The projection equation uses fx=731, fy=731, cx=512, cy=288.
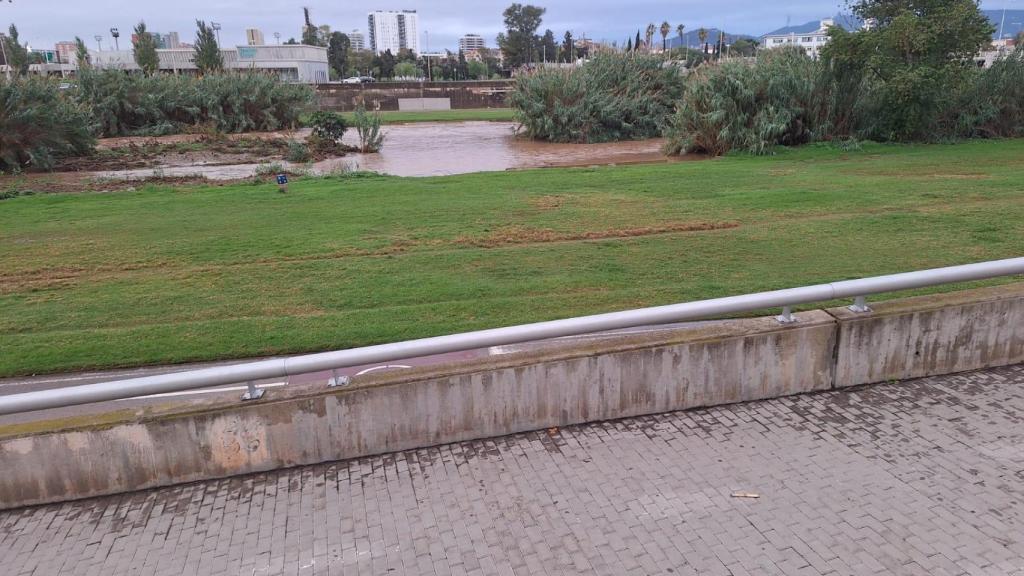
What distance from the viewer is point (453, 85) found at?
213 feet

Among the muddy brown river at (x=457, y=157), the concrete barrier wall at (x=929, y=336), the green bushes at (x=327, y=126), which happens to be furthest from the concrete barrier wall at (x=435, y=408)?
the green bushes at (x=327, y=126)

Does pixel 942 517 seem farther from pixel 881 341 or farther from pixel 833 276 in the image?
pixel 833 276

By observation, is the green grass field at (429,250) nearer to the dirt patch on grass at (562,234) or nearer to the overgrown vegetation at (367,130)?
the dirt patch on grass at (562,234)

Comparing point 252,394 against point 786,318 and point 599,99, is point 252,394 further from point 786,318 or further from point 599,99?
point 599,99

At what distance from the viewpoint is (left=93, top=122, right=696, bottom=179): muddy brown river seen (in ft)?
69.2

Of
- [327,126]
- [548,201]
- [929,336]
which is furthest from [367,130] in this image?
[929,336]

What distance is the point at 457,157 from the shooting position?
24281 millimetres

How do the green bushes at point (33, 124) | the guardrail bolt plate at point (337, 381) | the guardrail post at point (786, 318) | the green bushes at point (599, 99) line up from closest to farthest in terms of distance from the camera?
1. the guardrail bolt plate at point (337, 381)
2. the guardrail post at point (786, 318)
3. the green bushes at point (33, 124)
4. the green bushes at point (599, 99)

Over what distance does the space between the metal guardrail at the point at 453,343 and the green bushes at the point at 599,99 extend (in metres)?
23.7

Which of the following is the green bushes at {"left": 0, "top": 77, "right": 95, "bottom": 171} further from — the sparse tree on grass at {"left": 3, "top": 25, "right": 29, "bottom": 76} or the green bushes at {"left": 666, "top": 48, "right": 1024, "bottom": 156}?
the sparse tree on grass at {"left": 3, "top": 25, "right": 29, "bottom": 76}

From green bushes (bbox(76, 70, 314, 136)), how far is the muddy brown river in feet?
22.0

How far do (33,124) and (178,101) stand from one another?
14.5m

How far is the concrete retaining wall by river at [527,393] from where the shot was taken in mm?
4582

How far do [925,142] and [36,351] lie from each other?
2259cm
